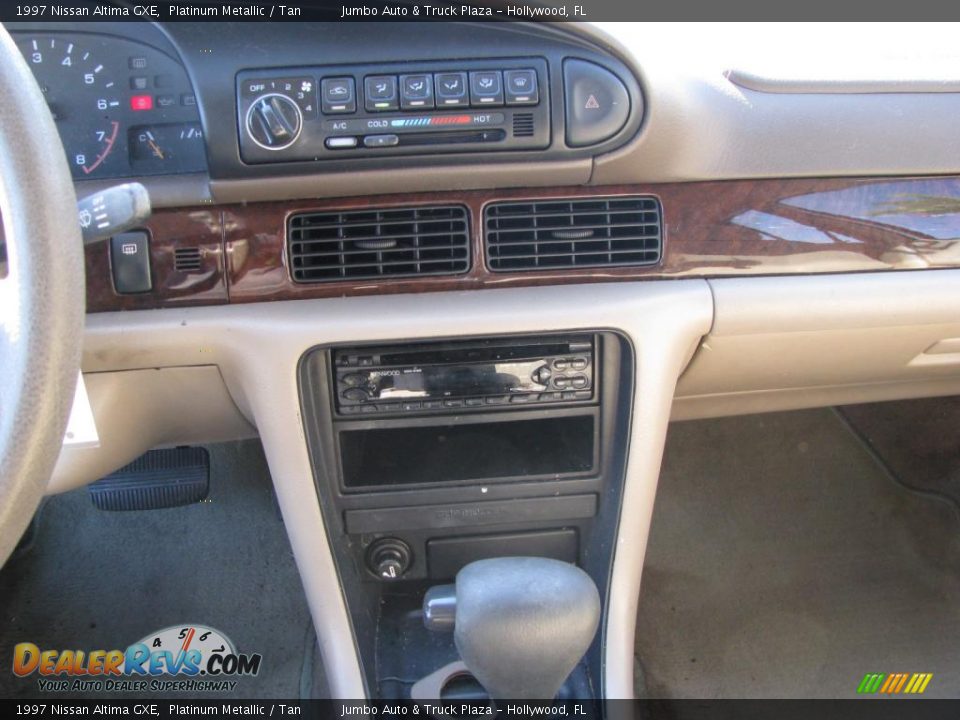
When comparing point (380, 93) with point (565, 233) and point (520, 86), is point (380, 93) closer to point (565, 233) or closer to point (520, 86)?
point (520, 86)

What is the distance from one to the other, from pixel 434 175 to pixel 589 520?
27.1 inches

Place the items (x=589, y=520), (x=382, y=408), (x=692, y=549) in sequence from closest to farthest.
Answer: (x=382, y=408) → (x=589, y=520) → (x=692, y=549)

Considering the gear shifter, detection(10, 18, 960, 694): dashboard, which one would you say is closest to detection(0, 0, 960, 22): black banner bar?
detection(10, 18, 960, 694): dashboard

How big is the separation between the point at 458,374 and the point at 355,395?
0.17 m

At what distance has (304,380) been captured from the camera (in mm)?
1351

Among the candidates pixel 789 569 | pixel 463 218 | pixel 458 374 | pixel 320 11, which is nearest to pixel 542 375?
pixel 458 374

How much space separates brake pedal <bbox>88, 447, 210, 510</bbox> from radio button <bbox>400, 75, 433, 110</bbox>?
95 cm

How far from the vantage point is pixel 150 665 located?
6.40ft

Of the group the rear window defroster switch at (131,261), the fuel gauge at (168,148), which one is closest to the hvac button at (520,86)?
the fuel gauge at (168,148)

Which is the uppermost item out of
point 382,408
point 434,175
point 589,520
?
point 434,175

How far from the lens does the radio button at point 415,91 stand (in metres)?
1.21

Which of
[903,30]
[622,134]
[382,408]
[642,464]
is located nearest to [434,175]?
[622,134]

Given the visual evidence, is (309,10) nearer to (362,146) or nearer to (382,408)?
(362,146)

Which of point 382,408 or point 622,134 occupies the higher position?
point 622,134
